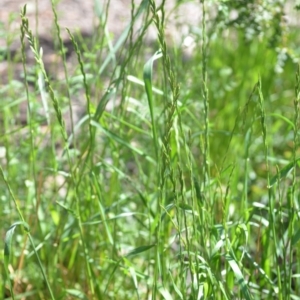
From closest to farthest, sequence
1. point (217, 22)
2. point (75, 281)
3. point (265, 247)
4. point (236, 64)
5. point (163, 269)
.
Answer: point (163, 269) → point (265, 247) → point (217, 22) → point (75, 281) → point (236, 64)

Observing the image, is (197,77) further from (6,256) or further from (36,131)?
(6,256)

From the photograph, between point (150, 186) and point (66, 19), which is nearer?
point (150, 186)

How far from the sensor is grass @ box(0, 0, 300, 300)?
62.6 inches

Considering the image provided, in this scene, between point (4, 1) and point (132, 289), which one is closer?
point (132, 289)

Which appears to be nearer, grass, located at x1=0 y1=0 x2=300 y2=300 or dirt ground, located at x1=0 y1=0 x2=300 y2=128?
grass, located at x1=0 y1=0 x2=300 y2=300

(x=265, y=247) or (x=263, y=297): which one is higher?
(x=265, y=247)

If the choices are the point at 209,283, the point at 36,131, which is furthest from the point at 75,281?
the point at 209,283

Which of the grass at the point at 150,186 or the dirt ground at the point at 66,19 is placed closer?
the grass at the point at 150,186

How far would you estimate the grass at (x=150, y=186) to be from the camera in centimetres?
159

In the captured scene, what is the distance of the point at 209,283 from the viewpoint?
1660mm

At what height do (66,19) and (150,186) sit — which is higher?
(66,19)

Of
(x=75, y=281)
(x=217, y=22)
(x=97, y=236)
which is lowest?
(x=75, y=281)

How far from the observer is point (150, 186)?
9.14 ft

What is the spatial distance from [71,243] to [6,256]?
0.92m
